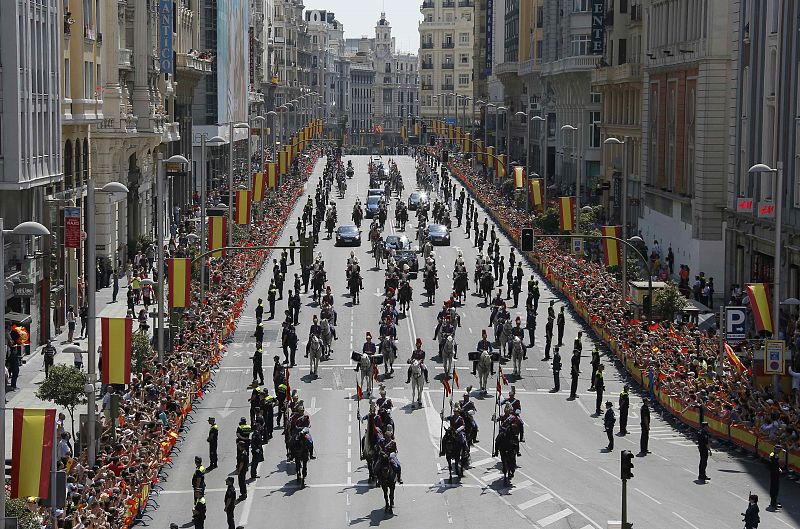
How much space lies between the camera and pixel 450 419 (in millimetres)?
36750

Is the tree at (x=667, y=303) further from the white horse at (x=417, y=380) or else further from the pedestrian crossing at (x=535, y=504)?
the pedestrian crossing at (x=535, y=504)

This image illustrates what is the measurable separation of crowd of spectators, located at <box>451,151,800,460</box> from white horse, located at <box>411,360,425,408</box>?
6331 mm

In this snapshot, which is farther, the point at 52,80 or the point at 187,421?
the point at 52,80

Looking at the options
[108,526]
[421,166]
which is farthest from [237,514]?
[421,166]

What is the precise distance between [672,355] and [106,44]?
35.2 metres

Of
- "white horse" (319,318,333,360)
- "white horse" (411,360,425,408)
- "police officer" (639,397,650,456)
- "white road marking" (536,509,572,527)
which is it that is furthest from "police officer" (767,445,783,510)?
"white horse" (319,318,333,360)

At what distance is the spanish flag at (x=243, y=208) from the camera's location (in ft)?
238

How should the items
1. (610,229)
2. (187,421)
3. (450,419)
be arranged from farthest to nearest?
(610,229), (187,421), (450,419)

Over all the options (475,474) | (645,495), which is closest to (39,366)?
(475,474)

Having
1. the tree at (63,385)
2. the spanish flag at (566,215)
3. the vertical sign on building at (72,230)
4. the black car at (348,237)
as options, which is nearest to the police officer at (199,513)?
the tree at (63,385)

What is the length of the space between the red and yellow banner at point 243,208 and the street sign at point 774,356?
3572 centimetres

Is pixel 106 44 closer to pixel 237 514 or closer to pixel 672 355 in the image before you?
pixel 672 355

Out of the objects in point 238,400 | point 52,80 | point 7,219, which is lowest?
point 238,400

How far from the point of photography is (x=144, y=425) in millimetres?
36594
